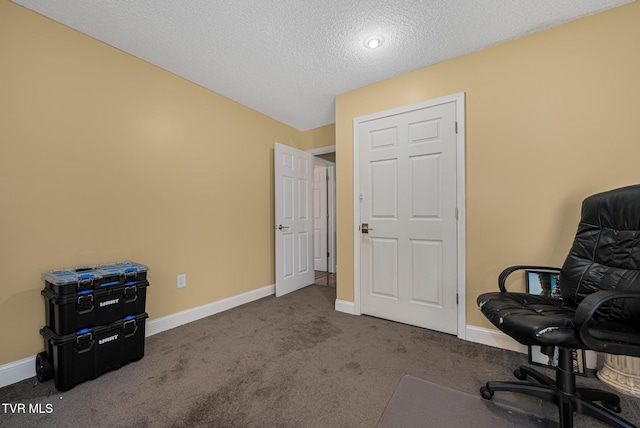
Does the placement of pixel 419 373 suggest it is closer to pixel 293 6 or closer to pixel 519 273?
pixel 519 273

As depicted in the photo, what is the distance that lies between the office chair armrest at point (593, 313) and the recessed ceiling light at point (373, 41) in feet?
6.70

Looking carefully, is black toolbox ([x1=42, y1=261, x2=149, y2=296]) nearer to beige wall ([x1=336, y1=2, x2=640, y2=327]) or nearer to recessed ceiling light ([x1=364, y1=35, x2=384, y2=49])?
recessed ceiling light ([x1=364, y1=35, x2=384, y2=49])

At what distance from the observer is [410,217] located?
2422 mm

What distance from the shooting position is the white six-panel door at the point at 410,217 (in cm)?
224

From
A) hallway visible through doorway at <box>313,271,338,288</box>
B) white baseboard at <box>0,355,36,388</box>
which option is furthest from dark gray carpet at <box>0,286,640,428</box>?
hallway visible through doorway at <box>313,271,338,288</box>

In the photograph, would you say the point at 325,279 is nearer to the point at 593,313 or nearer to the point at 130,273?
the point at 130,273

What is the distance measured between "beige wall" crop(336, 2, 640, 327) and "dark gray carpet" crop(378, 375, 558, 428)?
2.70 feet

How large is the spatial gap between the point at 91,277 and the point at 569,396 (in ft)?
8.95

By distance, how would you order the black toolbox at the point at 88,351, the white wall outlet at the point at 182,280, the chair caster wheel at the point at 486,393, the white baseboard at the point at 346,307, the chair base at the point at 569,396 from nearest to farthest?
the chair base at the point at 569,396 < the chair caster wheel at the point at 486,393 < the black toolbox at the point at 88,351 < the white wall outlet at the point at 182,280 < the white baseboard at the point at 346,307

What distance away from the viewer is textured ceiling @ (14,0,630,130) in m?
1.67

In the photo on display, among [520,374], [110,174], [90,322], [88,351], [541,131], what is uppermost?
[541,131]

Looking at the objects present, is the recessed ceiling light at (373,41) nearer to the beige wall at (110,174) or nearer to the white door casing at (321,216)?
the beige wall at (110,174)

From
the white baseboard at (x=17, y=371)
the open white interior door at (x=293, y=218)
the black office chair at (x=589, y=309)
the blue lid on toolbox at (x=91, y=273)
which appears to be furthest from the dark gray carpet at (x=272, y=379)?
the open white interior door at (x=293, y=218)

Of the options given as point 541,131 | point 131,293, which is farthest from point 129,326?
point 541,131
